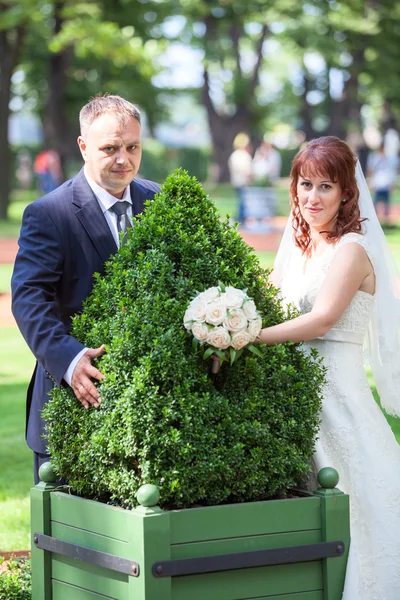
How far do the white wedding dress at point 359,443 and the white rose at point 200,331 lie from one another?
3.43 feet

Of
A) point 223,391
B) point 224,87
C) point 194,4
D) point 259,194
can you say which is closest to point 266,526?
point 223,391

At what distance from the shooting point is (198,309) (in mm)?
3057

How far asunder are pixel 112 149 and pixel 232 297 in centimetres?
102

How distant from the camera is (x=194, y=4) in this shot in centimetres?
3325

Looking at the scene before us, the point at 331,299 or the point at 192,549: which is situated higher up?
the point at 331,299

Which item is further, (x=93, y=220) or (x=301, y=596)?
(x=93, y=220)

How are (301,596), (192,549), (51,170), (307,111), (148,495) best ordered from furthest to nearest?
(307,111) < (51,170) < (301,596) < (192,549) < (148,495)

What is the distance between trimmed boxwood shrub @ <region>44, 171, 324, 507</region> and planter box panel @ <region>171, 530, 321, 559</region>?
140mm

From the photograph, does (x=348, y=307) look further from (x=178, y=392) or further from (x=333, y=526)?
(x=178, y=392)

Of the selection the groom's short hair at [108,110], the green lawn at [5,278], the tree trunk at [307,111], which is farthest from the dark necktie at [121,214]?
the tree trunk at [307,111]

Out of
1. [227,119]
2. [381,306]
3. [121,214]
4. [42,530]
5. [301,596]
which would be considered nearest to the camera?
[301,596]

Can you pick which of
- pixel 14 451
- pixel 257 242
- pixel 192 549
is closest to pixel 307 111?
pixel 257 242

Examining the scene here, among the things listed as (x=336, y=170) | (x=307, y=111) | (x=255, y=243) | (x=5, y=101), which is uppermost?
(x=307, y=111)

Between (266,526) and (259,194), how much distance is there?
20.0 m
